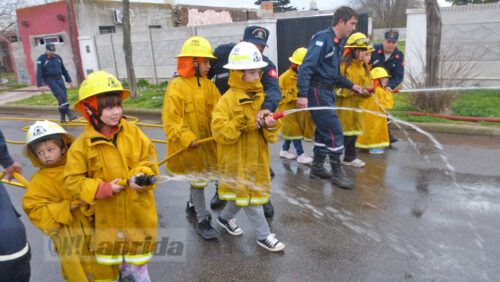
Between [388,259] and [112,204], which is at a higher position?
[112,204]

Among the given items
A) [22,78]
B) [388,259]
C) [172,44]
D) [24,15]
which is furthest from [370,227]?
[22,78]

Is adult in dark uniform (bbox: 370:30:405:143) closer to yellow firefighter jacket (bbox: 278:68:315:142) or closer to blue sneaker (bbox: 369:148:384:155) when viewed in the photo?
blue sneaker (bbox: 369:148:384:155)

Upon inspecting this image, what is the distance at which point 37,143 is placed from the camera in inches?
98.9

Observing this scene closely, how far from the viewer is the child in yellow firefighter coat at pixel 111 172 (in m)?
→ 2.44

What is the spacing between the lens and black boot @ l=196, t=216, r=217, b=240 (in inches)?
147

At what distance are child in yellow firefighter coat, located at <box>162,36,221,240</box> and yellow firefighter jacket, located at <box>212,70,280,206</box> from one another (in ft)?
1.30

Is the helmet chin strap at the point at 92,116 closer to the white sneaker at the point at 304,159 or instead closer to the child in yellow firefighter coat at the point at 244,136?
the child in yellow firefighter coat at the point at 244,136

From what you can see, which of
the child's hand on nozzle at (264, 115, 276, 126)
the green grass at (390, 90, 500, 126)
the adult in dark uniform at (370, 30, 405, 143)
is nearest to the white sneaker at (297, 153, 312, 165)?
the adult in dark uniform at (370, 30, 405, 143)

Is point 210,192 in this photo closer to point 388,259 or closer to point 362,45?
point 388,259

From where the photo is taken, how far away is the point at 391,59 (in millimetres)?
6324

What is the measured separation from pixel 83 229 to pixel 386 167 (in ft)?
14.3

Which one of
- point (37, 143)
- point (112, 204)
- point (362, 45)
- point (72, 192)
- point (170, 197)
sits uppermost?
point (362, 45)

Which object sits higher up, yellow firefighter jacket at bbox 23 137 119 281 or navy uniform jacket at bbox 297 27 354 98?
navy uniform jacket at bbox 297 27 354 98

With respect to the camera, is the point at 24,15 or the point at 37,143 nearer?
the point at 37,143
